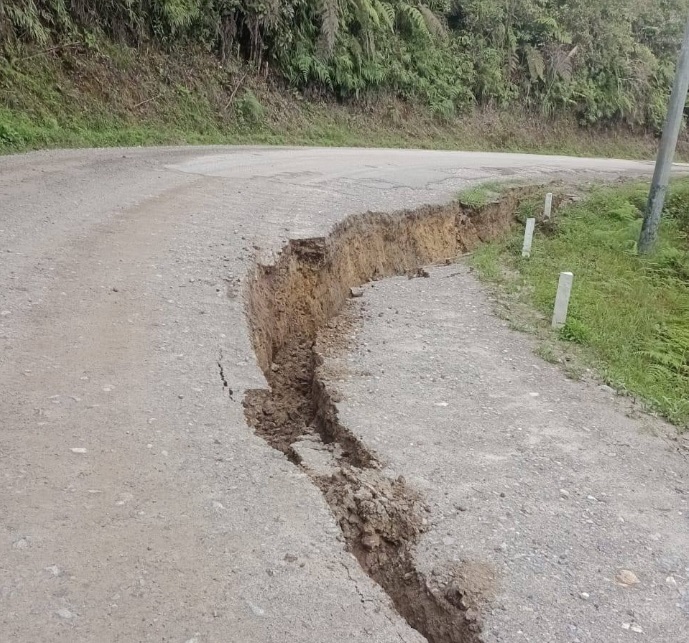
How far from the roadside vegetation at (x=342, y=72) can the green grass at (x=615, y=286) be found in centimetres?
883

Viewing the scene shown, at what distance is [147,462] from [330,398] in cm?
206

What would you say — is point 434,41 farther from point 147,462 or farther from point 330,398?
point 147,462

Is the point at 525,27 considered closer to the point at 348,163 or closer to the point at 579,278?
the point at 348,163

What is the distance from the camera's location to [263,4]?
1900 cm

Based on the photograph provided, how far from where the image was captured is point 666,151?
11.2 m

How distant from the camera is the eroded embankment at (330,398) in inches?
145

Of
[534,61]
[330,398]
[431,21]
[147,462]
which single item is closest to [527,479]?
[330,398]

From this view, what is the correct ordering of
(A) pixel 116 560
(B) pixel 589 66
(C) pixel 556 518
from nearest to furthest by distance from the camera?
(A) pixel 116 560 < (C) pixel 556 518 < (B) pixel 589 66

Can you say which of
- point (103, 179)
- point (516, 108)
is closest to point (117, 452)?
point (103, 179)

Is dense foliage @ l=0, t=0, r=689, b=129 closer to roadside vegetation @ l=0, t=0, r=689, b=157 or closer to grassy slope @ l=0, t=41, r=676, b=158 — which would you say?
roadside vegetation @ l=0, t=0, r=689, b=157

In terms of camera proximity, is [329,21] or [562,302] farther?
[329,21]

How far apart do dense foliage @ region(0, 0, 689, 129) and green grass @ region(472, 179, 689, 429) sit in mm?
10315

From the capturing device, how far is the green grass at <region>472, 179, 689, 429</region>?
7.30 m

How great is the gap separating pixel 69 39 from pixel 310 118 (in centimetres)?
785
